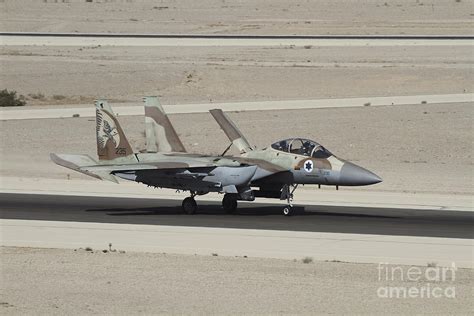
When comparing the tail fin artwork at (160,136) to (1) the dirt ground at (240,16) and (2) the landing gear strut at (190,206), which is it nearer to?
(2) the landing gear strut at (190,206)

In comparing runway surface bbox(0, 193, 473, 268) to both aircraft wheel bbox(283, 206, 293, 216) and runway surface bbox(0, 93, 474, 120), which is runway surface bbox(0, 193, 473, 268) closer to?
aircraft wheel bbox(283, 206, 293, 216)

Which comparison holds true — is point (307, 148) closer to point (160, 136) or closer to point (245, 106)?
point (160, 136)

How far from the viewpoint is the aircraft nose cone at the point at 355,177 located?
30.5 m

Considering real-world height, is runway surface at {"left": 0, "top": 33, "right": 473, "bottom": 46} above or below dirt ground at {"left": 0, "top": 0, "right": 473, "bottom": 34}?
below

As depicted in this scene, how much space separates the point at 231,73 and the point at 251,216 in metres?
38.1

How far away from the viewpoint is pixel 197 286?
21500mm

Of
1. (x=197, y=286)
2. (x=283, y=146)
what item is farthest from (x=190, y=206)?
(x=197, y=286)

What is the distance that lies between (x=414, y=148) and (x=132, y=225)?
824 inches

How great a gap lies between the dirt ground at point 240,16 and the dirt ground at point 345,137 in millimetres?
43399

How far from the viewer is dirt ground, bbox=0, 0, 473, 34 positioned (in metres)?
101

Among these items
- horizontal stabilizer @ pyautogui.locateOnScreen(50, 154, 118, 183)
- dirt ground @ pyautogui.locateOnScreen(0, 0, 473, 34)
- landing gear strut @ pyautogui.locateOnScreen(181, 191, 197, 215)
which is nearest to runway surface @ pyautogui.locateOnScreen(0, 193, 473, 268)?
landing gear strut @ pyautogui.locateOnScreen(181, 191, 197, 215)

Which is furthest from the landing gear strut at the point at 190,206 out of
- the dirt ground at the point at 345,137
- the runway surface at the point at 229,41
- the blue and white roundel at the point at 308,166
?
the runway surface at the point at 229,41

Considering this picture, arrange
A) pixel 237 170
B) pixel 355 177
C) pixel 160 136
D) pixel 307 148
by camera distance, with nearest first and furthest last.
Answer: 1. pixel 355 177
2. pixel 237 170
3. pixel 307 148
4. pixel 160 136

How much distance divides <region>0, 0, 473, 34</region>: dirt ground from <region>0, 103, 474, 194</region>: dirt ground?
142ft
